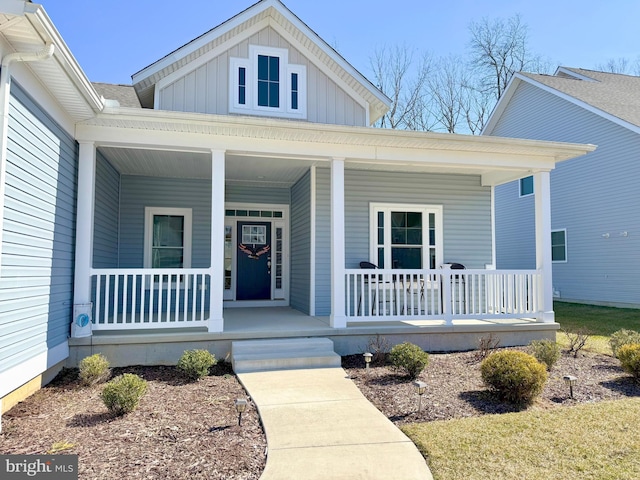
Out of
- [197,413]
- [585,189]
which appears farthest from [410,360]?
[585,189]

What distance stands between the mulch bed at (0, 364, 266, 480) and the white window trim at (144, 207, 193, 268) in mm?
3986

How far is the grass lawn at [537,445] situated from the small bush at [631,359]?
1.07 metres

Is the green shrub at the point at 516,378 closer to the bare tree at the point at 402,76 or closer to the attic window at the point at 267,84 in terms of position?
the attic window at the point at 267,84

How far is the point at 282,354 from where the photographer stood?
5672 millimetres

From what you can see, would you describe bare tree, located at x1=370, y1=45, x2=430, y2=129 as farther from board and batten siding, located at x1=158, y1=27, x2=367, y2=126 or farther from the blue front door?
the blue front door

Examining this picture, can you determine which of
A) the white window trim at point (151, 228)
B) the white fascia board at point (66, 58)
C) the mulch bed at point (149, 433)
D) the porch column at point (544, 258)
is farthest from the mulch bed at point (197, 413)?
the white window trim at point (151, 228)

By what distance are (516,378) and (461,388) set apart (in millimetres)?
722

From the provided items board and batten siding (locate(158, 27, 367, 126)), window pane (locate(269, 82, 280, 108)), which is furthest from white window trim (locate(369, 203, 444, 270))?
window pane (locate(269, 82, 280, 108))

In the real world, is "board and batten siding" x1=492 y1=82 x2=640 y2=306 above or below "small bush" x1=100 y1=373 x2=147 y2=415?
above

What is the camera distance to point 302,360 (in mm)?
5582

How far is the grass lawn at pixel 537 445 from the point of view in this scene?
9.68 ft

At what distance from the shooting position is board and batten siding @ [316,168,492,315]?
317 inches

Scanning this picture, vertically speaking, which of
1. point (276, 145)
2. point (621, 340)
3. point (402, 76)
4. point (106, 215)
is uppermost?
point (402, 76)

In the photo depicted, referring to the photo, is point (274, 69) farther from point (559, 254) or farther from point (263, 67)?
point (559, 254)
